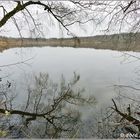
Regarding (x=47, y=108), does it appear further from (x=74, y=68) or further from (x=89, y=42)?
(x=89, y=42)

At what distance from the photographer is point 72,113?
5.93 m

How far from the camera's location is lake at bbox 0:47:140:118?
5398mm

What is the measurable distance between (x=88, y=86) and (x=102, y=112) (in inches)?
40.7

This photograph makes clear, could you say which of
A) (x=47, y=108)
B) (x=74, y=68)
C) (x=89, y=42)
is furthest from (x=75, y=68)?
(x=89, y=42)

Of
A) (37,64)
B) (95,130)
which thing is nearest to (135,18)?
(95,130)

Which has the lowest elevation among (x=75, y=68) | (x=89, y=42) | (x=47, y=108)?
(x=47, y=108)

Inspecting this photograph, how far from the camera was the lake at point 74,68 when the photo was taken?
5.40 metres

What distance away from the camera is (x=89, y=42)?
4.74 m

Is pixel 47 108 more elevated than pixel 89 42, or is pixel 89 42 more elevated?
pixel 89 42

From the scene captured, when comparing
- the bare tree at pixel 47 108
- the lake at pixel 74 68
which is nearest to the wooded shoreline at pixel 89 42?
the lake at pixel 74 68

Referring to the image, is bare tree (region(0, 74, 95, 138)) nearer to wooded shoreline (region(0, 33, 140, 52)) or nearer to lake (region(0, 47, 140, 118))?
lake (region(0, 47, 140, 118))

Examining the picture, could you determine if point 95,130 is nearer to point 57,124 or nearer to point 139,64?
point 57,124

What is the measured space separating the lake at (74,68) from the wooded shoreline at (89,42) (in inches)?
5.3

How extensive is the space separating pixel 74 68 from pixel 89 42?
2.12 m
